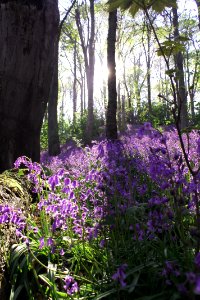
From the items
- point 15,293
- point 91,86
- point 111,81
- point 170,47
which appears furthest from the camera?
point 91,86

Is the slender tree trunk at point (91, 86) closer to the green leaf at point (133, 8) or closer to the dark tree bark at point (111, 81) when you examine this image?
the dark tree bark at point (111, 81)

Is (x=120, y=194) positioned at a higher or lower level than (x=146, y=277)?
higher

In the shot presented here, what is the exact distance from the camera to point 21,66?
4617 millimetres

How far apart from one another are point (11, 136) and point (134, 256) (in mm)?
2848

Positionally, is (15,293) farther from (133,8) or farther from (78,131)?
(78,131)

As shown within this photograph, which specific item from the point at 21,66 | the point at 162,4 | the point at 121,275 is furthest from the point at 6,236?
the point at 21,66

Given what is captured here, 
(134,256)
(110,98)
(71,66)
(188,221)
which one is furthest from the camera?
(71,66)

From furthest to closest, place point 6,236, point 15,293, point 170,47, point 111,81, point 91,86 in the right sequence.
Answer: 1. point 91,86
2. point 111,81
3. point 6,236
4. point 15,293
5. point 170,47

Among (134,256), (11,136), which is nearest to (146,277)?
(134,256)

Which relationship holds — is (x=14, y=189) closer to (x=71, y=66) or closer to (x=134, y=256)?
(x=134, y=256)

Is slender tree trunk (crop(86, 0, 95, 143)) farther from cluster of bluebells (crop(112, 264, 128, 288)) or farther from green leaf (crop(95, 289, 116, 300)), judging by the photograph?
cluster of bluebells (crop(112, 264, 128, 288))

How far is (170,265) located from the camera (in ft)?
5.72

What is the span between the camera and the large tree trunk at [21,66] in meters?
4.54

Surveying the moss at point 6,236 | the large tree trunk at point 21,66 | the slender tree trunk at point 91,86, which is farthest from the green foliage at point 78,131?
the moss at point 6,236
